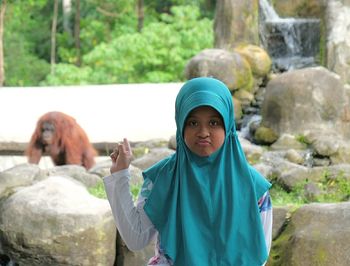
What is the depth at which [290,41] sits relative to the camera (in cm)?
1384

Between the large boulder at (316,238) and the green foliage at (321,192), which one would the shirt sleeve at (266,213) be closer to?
the large boulder at (316,238)

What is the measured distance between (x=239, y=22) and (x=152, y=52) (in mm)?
7687

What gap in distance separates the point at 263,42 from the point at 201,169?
40.0 ft

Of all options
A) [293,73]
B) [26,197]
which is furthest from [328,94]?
[26,197]

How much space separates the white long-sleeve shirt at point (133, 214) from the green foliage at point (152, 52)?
1826 cm

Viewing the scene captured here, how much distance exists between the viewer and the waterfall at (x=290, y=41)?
44.6ft

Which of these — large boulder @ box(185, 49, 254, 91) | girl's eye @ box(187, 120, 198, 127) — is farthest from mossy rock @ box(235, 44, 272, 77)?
girl's eye @ box(187, 120, 198, 127)

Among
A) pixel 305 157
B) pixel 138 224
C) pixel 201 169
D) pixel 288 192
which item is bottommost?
pixel 305 157

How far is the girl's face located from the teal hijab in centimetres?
2

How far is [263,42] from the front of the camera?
14.1 meters

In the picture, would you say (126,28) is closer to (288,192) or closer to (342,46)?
(342,46)

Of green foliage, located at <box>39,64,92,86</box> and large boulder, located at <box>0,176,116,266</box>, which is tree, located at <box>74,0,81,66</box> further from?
large boulder, located at <box>0,176,116,266</box>

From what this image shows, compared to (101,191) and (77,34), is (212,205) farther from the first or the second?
(77,34)

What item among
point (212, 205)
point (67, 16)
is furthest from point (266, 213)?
point (67, 16)
